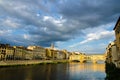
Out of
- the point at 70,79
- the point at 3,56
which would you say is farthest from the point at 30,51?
the point at 70,79

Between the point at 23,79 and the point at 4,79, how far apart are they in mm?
3952

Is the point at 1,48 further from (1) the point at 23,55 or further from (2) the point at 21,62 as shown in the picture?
(1) the point at 23,55

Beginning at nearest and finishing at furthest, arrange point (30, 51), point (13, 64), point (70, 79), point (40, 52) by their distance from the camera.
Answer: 1. point (70, 79)
2. point (13, 64)
3. point (30, 51)
4. point (40, 52)

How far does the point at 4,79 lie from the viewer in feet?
128

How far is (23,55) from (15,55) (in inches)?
565

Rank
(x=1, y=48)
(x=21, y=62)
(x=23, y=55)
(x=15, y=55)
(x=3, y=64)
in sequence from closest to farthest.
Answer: (x=3, y=64)
(x=21, y=62)
(x=1, y=48)
(x=15, y=55)
(x=23, y=55)

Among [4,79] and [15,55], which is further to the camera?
[15,55]

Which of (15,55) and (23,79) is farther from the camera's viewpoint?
(15,55)

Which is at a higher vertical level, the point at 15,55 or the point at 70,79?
the point at 15,55

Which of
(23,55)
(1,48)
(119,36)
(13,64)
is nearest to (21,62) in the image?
(13,64)

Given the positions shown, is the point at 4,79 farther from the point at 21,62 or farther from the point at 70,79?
the point at 21,62

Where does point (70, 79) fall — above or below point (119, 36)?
below

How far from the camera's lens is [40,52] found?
183 meters

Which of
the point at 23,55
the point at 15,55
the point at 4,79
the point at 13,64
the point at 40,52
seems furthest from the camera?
the point at 40,52
